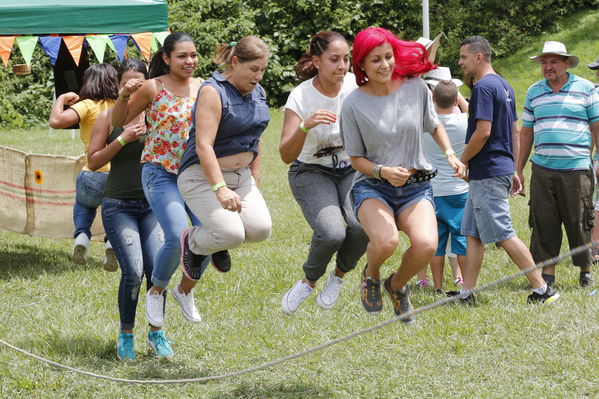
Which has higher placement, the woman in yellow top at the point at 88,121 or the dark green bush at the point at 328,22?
the woman in yellow top at the point at 88,121

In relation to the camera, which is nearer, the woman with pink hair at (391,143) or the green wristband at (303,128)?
the woman with pink hair at (391,143)

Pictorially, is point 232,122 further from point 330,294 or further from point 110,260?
point 110,260

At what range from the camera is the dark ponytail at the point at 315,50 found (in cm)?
524

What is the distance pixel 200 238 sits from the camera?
16.9ft

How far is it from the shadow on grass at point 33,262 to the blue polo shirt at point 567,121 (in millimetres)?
4502

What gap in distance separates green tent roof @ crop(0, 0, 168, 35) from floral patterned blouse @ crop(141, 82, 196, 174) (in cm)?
341

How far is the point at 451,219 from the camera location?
7.45 m

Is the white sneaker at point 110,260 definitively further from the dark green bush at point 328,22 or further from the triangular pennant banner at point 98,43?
the dark green bush at point 328,22

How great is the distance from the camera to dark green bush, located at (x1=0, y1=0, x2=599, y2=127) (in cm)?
2306

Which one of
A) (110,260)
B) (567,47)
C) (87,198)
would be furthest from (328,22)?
(110,260)

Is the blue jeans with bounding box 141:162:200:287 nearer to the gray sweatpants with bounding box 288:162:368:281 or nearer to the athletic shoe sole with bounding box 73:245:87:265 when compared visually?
the gray sweatpants with bounding box 288:162:368:281

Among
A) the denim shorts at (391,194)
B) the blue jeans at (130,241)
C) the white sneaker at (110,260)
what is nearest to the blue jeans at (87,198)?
the white sneaker at (110,260)

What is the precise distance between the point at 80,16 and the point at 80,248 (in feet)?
7.68

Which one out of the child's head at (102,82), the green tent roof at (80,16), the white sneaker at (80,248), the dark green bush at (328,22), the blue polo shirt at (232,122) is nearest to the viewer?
the blue polo shirt at (232,122)
